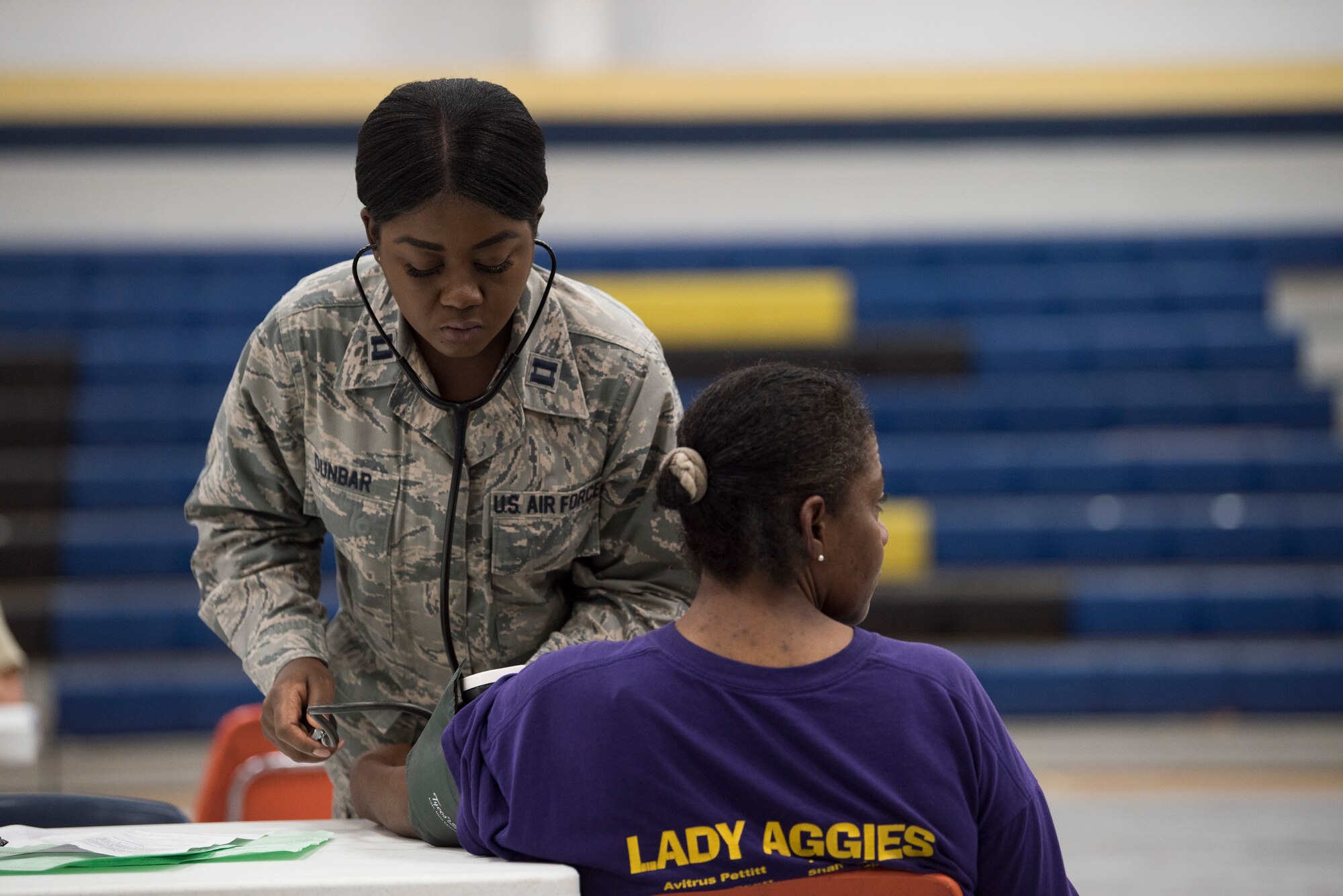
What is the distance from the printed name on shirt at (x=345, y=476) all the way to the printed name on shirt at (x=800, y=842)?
0.55 m

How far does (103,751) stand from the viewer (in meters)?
4.95

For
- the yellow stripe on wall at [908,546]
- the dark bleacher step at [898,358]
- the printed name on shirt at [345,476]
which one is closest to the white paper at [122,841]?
the printed name on shirt at [345,476]

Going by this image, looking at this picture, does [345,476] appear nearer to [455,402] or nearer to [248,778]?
[455,402]

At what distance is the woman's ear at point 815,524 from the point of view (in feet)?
3.69

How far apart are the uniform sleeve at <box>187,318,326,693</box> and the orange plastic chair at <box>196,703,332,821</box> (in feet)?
2.04

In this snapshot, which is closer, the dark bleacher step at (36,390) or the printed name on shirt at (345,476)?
the printed name on shirt at (345,476)

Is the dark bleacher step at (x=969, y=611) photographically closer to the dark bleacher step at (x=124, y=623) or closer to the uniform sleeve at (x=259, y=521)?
the dark bleacher step at (x=124, y=623)

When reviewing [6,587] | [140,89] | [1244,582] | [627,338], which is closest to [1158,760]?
[1244,582]

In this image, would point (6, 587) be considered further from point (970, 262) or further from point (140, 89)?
point (970, 262)

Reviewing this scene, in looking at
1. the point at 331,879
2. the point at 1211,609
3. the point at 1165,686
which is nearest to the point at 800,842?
the point at 331,879

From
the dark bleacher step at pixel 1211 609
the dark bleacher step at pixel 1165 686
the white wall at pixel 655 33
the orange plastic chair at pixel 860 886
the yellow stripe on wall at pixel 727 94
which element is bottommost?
the dark bleacher step at pixel 1165 686

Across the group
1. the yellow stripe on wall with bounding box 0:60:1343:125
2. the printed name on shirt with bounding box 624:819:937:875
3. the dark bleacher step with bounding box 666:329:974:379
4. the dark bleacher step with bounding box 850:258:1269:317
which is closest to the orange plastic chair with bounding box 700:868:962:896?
the printed name on shirt with bounding box 624:819:937:875

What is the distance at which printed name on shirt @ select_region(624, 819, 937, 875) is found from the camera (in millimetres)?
1072

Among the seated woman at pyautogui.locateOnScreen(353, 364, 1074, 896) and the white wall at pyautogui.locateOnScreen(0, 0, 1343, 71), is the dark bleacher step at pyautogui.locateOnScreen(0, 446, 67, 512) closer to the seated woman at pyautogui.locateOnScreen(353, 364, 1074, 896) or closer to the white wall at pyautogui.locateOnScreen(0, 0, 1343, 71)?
the white wall at pyautogui.locateOnScreen(0, 0, 1343, 71)
